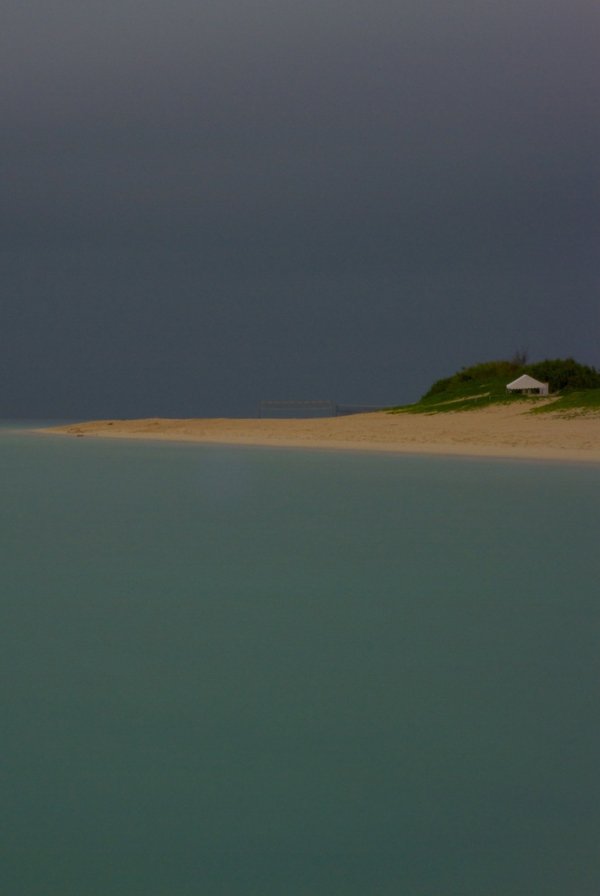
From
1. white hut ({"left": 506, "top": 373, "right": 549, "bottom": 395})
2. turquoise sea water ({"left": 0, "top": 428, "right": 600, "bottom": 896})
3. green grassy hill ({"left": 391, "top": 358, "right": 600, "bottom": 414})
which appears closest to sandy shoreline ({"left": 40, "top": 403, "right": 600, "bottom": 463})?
green grassy hill ({"left": 391, "top": 358, "right": 600, "bottom": 414})

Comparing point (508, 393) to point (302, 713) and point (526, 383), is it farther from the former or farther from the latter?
point (302, 713)

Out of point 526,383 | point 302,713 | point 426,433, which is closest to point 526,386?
point 526,383

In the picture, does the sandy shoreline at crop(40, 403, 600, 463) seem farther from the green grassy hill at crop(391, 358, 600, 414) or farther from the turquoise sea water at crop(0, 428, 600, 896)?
the turquoise sea water at crop(0, 428, 600, 896)

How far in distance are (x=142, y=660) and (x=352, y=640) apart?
130 centimetres

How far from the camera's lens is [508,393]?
32062 mm

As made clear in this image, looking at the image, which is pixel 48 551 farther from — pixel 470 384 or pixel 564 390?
pixel 470 384

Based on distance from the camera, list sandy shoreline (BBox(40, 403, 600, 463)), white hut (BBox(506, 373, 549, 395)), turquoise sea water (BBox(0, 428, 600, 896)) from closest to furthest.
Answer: turquoise sea water (BBox(0, 428, 600, 896))
sandy shoreline (BBox(40, 403, 600, 463))
white hut (BBox(506, 373, 549, 395))

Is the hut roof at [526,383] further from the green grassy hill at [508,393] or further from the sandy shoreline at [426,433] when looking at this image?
the sandy shoreline at [426,433]

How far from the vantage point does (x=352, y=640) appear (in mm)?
5902

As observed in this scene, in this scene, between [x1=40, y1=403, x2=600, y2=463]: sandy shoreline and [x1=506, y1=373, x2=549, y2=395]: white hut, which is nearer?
[x1=40, y1=403, x2=600, y2=463]: sandy shoreline

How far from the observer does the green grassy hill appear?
2683 cm

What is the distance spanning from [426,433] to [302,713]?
71.3ft

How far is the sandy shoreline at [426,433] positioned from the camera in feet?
69.2

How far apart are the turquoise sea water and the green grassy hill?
55.8ft
